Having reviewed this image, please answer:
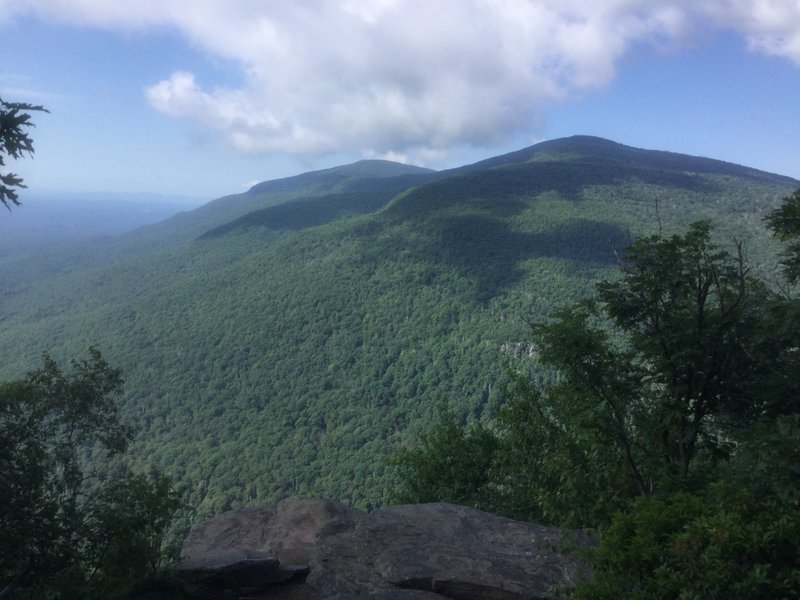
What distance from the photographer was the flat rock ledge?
795 cm

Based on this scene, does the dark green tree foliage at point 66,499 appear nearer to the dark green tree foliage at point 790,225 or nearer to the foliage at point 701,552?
the foliage at point 701,552

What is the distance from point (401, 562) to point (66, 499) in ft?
18.8

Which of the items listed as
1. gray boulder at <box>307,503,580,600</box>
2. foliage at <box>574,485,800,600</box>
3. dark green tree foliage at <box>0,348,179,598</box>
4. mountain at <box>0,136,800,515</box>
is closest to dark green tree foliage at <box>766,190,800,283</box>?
foliage at <box>574,485,800,600</box>

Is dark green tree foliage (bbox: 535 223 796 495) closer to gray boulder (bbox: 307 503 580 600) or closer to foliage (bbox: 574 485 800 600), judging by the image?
gray boulder (bbox: 307 503 580 600)

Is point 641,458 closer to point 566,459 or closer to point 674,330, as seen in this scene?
point 566,459

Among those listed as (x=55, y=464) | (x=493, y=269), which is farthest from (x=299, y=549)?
(x=493, y=269)

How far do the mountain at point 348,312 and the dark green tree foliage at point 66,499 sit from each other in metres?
39.9

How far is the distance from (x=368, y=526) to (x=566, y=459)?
3846 mm

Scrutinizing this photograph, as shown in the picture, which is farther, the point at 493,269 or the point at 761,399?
the point at 493,269

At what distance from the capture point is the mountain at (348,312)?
223 feet

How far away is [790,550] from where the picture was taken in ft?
15.1

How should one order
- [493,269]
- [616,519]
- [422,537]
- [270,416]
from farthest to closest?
[493,269] < [270,416] < [422,537] < [616,519]

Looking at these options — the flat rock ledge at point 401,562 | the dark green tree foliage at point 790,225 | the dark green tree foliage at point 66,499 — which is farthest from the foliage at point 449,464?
the dark green tree foliage at point 790,225

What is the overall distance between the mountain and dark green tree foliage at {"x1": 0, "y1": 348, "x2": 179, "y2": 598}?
3994 cm
